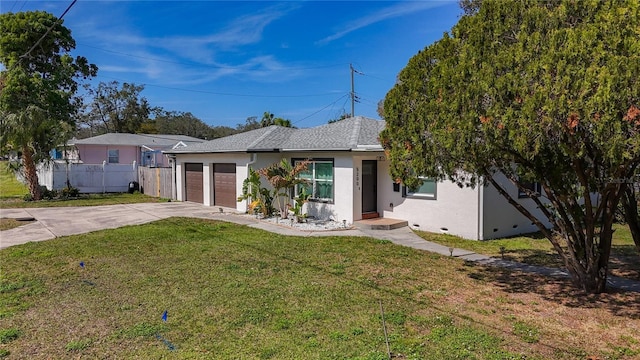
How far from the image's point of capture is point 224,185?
1748 centimetres

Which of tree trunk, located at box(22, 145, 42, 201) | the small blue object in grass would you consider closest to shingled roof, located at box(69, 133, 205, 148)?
tree trunk, located at box(22, 145, 42, 201)

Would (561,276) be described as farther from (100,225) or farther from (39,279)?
(100,225)

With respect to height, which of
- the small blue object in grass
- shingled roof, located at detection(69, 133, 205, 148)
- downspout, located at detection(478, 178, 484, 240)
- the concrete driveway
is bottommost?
the small blue object in grass

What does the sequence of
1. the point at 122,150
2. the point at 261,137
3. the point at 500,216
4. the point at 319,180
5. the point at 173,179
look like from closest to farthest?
the point at 500,216
the point at 319,180
the point at 261,137
the point at 173,179
the point at 122,150

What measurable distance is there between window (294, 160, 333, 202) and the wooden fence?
10.3 metres

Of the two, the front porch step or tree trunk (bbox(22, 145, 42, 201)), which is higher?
tree trunk (bbox(22, 145, 42, 201))

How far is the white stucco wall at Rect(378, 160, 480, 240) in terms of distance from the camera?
37.1 feet

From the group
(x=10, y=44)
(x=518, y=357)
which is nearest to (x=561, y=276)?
(x=518, y=357)

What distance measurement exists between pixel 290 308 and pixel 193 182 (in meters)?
15.3

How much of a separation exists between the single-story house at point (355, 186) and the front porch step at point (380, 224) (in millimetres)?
218

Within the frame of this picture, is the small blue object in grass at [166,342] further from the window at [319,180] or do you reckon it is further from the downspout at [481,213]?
the window at [319,180]

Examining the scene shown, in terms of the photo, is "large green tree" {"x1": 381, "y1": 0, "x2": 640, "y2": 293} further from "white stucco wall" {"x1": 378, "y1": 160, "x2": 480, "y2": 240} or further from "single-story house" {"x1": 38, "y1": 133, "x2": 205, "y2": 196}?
"single-story house" {"x1": 38, "y1": 133, "x2": 205, "y2": 196}

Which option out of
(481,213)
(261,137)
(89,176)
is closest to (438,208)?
(481,213)

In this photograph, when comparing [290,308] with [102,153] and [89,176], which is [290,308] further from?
[102,153]
